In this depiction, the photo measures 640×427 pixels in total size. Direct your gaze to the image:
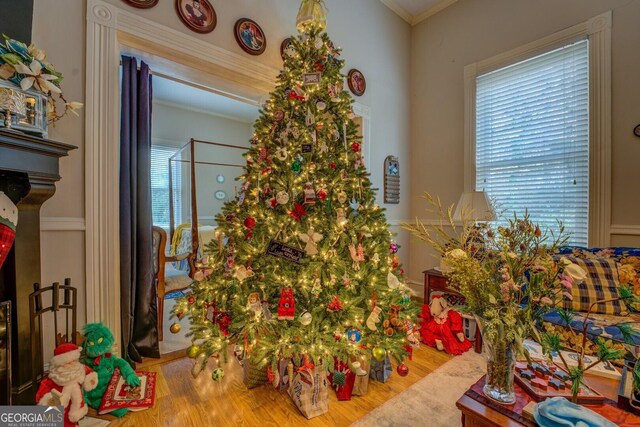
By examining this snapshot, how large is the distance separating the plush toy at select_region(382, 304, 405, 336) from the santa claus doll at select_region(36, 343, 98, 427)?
158 cm

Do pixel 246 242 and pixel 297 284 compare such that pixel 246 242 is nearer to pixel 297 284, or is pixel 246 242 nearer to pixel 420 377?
pixel 297 284

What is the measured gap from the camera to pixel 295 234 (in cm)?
174

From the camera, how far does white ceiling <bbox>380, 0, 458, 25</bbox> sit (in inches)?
137

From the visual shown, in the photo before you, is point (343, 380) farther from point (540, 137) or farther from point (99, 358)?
point (540, 137)

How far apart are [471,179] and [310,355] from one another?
2668mm

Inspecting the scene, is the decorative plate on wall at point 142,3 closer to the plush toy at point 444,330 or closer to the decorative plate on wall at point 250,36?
the decorative plate on wall at point 250,36

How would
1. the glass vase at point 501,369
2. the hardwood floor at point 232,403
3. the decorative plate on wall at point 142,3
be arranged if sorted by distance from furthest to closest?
the decorative plate on wall at point 142,3 < the hardwood floor at point 232,403 < the glass vase at point 501,369

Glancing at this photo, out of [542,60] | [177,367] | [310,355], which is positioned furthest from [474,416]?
[542,60]

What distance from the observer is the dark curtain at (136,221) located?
2.05 m

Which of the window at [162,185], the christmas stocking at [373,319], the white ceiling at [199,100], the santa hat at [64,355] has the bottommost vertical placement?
the santa hat at [64,355]

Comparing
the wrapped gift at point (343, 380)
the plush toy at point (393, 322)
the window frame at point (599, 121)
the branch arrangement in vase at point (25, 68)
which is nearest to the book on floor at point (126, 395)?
the wrapped gift at point (343, 380)

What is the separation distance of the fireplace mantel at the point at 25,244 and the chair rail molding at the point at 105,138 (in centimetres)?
34

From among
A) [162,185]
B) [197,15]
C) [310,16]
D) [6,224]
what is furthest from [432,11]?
[162,185]

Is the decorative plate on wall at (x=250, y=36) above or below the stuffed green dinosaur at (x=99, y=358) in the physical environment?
above
